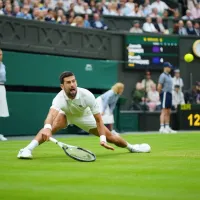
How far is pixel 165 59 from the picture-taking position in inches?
1057

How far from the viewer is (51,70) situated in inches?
795

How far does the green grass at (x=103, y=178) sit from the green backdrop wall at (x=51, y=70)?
30.9ft

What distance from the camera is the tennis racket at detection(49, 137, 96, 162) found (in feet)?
30.2

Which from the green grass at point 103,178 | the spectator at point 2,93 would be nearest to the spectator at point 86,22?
the spectator at point 2,93

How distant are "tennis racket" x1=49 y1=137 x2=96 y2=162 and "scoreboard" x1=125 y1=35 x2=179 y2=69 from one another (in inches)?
652

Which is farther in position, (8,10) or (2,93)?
(8,10)

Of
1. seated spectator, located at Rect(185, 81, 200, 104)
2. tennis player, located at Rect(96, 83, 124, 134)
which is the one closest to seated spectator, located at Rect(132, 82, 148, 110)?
seated spectator, located at Rect(185, 81, 200, 104)

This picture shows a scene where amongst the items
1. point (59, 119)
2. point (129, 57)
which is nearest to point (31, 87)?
point (129, 57)

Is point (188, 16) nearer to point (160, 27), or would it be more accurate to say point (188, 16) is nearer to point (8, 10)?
point (160, 27)

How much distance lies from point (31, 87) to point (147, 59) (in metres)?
7.69

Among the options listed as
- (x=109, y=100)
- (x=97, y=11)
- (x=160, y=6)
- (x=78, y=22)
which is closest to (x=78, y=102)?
(x=109, y=100)

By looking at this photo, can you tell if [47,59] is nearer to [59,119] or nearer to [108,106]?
[108,106]

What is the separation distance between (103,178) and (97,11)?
18898mm

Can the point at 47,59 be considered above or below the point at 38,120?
above
